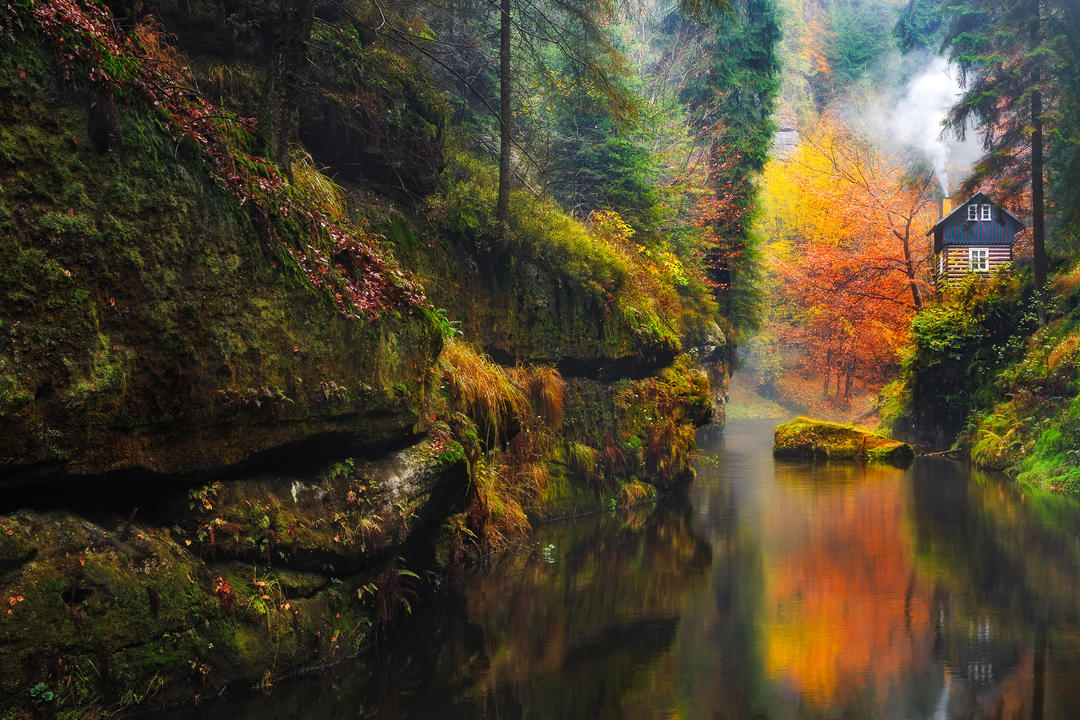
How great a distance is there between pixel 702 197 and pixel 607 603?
19.5 m

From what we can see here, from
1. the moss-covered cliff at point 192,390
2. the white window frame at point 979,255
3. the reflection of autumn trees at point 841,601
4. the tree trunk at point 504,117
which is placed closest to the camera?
A: the moss-covered cliff at point 192,390

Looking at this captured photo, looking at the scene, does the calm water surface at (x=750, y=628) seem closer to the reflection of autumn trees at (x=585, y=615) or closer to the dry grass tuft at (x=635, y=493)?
the reflection of autumn trees at (x=585, y=615)

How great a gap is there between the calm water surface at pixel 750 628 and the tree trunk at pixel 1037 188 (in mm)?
9423

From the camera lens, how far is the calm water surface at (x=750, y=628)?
253 inches

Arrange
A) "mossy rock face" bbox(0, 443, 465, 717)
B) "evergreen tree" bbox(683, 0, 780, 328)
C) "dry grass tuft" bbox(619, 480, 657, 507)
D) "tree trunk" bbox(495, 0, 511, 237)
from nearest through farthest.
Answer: "mossy rock face" bbox(0, 443, 465, 717)
"tree trunk" bbox(495, 0, 511, 237)
"dry grass tuft" bbox(619, 480, 657, 507)
"evergreen tree" bbox(683, 0, 780, 328)

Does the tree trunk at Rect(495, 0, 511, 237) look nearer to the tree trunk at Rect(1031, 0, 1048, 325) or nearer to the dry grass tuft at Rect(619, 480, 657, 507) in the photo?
the dry grass tuft at Rect(619, 480, 657, 507)

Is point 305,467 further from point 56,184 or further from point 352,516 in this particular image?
point 56,184

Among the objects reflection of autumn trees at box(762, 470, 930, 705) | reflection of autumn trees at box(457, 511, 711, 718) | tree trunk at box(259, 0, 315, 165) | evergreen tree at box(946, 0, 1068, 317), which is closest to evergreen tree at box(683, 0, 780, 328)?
evergreen tree at box(946, 0, 1068, 317)

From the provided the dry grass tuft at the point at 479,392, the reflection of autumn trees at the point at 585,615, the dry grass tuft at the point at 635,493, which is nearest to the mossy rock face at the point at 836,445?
the dry grass tuft at the point at 635,493

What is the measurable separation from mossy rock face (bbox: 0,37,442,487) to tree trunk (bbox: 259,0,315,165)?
5.42 ft

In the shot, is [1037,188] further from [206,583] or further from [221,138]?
[206,583]

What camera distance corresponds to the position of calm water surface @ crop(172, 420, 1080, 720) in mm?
6414

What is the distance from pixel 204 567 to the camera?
6188mm

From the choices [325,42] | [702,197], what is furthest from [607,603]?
[702,197]
